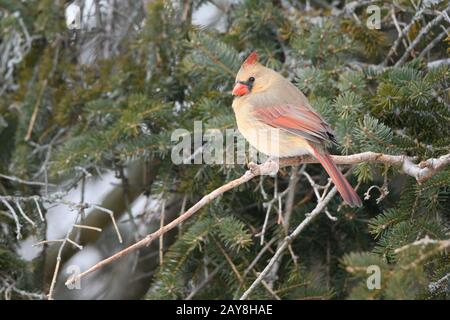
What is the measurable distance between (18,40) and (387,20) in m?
2.15

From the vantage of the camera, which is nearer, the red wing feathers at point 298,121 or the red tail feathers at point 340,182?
the red tail feathers at point 340,182

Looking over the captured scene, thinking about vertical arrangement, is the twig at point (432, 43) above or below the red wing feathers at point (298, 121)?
above

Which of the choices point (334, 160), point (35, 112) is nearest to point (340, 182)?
point (334, 160)

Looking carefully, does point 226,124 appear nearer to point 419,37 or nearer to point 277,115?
point 277,115

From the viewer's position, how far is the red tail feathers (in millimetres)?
2646

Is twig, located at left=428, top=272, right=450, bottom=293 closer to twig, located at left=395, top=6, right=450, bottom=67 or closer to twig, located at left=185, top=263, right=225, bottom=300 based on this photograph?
twig, located at left=185, top=263, right=225, bottom=300

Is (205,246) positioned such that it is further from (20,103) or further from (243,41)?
(20,103)

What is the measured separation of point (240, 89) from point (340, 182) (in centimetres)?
89

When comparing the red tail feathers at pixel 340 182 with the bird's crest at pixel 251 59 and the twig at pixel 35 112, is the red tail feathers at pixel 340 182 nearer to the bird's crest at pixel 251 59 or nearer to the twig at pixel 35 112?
the bird's crest at pixel 251 59

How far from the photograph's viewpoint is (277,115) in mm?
3332

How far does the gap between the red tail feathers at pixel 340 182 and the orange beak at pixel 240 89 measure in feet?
1.99

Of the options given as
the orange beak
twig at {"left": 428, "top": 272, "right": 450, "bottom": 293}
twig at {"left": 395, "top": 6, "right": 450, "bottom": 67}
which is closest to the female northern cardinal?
the orange beak

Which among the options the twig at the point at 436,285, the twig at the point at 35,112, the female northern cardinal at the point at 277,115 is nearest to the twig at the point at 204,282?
the female northern cardinal at the point at 277,115

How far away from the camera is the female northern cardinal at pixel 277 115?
3.02 meters
